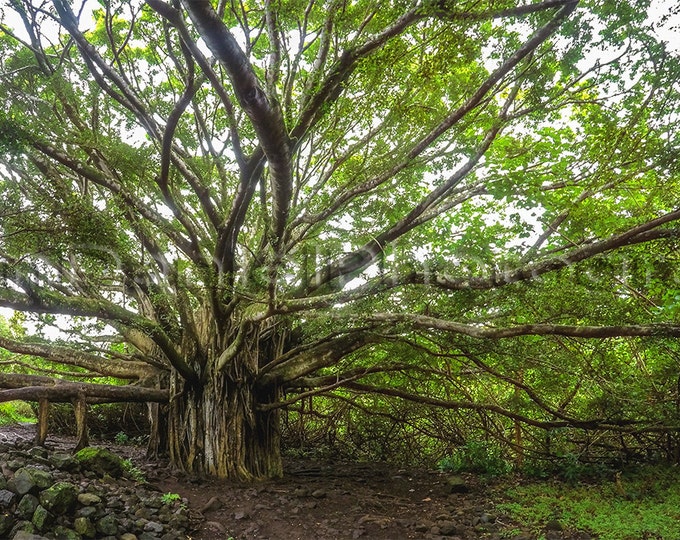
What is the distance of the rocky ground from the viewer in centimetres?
327

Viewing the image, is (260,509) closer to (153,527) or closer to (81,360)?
(153,527)

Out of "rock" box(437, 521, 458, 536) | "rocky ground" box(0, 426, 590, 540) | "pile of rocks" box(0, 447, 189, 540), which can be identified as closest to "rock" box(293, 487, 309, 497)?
"rocky ground" box(0, 426, 590, 540)

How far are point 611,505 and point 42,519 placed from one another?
4877 mm

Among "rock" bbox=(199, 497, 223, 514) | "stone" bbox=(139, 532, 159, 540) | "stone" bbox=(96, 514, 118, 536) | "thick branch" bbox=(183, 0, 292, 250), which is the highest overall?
"thick branch" bbox=(183, 0, 292, 250)

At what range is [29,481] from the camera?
10.2ft

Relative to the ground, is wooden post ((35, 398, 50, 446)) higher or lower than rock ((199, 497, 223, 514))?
higher

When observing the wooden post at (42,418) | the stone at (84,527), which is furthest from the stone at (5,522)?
the wooden post at (42,418)

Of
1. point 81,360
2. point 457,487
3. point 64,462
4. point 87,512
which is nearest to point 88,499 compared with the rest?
point 87,512

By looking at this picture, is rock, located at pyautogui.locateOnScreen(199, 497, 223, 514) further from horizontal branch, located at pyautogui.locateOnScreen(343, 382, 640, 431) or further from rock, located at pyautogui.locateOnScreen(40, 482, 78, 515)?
horizontal branch, located at pyautogui.locateOnScreen(343, 382, 640, 431)

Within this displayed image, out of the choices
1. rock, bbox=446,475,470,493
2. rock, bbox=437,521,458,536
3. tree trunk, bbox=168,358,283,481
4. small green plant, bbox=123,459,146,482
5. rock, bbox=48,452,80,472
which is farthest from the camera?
tree trunk, bbox=168,358,283,481

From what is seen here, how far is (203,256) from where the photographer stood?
511 centimetres

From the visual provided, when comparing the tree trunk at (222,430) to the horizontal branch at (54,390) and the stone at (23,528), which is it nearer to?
the horizontal branch at (54,390)

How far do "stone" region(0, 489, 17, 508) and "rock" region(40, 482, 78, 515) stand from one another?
168 millimetres

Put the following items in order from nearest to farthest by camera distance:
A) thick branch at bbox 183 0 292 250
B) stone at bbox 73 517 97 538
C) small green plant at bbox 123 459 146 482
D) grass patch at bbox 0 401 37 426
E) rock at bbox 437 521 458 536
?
thick branch at bbox 183 0 292 250, stone at bbox 73 517 97 538, rock at bbox 437 521 458 536, small green plant at bbox 123 459 146 482, grass patch at bbox 0 401 37 426
